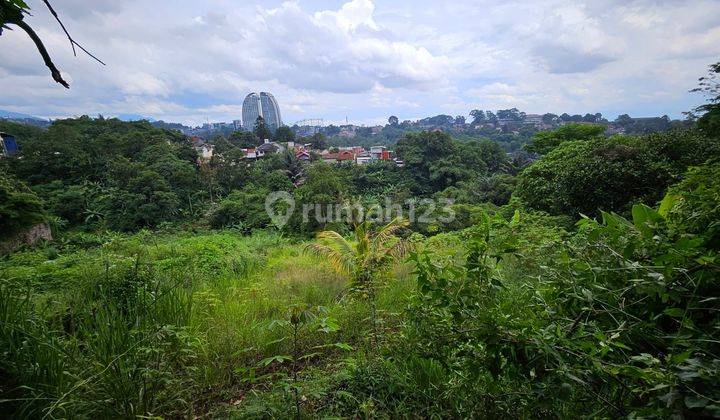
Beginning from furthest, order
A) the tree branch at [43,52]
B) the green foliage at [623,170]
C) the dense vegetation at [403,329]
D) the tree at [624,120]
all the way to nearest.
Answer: the tree at [624,120], the green foliage at [623,170], the tree branch at [43,52], the dense vegetation at [403,329]

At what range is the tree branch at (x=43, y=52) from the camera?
1213 millimetres

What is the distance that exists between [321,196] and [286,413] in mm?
14599

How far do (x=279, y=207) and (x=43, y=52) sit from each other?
16674mm

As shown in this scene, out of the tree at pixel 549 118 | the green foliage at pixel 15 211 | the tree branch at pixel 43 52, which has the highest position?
the tree at pixel 549 118

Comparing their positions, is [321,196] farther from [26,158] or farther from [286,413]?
[26,158]

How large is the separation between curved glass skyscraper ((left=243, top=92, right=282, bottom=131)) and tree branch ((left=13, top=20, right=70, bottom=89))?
276ft

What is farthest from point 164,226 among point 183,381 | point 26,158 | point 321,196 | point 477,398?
point 477,398

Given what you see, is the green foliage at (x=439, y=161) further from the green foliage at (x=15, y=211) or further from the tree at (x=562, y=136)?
the green foliage at (x=15, y=211)

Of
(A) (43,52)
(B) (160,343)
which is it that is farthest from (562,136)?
(A) (43,52)

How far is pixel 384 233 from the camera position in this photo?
17.4 ft

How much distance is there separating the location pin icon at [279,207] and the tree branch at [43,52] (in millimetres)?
15327

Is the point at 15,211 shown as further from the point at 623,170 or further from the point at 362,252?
the point at 623,170

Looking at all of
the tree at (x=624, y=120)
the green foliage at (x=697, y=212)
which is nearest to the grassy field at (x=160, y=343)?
the green foliage at (x=697, y=212)

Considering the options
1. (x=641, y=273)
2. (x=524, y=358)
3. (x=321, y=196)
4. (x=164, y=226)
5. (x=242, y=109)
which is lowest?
(x=164, y=226)
